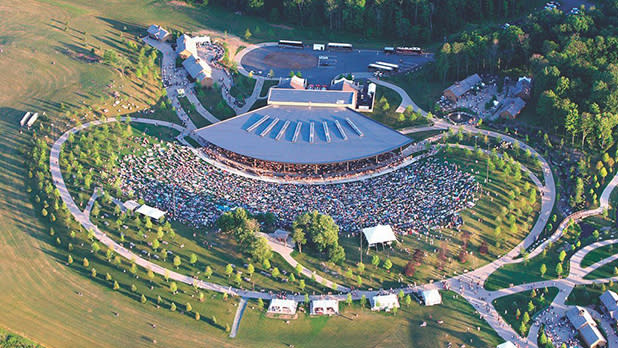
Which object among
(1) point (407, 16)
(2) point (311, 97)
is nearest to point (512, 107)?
(2) point (311, 97)

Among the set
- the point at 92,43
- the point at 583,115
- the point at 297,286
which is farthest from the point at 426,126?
the point at 92,43

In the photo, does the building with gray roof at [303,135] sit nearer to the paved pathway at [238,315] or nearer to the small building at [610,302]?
the paved pathway at [238,315]

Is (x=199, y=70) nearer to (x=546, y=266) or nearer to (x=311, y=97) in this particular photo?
(x=311, y=97)

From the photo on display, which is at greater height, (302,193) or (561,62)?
(561,62)

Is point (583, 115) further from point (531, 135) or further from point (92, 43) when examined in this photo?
point (92, 43)

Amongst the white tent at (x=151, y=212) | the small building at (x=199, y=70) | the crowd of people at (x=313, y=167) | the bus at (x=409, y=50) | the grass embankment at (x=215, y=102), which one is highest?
the bus at (x=409, y=50)

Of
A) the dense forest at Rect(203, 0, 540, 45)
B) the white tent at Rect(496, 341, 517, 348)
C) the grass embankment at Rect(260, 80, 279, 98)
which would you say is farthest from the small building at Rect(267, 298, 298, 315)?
the dense forest at Rect(203, 0, 540, 45)

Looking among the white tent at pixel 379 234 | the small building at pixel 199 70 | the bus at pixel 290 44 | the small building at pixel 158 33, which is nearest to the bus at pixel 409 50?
the bus at pixel 290 44
